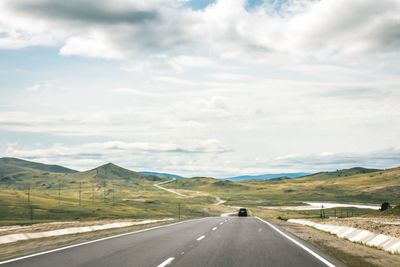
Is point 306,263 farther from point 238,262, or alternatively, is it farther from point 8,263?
point 8,263

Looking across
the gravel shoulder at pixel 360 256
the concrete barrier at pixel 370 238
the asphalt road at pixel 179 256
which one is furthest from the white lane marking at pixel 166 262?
the concrete barrier at pixel 370 238

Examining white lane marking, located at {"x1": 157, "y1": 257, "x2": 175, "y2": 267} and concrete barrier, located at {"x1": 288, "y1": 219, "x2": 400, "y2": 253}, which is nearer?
white lane marking, located at {"x1": 157, "y1": 257, "x2": 175, "y2": 267}

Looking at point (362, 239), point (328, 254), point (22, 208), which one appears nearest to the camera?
point (328, 254)

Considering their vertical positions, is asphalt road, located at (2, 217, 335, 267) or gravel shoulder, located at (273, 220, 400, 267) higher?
asphalt road, located at (2, 217, 335, 267)

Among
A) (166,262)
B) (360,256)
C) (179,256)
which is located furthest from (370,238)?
(166,262)

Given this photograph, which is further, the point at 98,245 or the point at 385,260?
the point at 98,245

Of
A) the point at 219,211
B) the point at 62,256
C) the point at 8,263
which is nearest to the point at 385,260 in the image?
the point at 62,256

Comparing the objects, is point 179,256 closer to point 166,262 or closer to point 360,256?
point 166,262

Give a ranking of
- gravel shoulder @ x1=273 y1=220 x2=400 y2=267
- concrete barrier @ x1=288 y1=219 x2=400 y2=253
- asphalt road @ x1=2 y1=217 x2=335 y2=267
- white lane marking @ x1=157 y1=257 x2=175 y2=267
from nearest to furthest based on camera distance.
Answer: white lane marking @ x1=157 y1=257 x2=175 y2=267
asphalt road @ x1=2 y1=217 x2=335 y2=267
gravel shoulder @ x1=273 y1=220 x2=400 y2=267
concrete barrier @ x1=288 y1=219 x2=400 y2=253

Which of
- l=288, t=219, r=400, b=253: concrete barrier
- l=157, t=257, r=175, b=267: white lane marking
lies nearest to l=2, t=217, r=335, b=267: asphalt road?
l=157, t=257, r=175, b=267: white lane marking

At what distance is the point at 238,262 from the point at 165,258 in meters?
2.30

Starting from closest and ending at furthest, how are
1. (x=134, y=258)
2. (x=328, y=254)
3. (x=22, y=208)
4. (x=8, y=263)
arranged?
(x=8, y=263), (x=134, y=258), (x=328, y=254), (x=22, y=208)

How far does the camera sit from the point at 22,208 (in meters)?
138

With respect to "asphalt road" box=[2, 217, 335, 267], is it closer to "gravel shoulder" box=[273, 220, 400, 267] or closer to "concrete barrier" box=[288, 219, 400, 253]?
"gravel shoulder" box=[273, 220, 400, 267]
